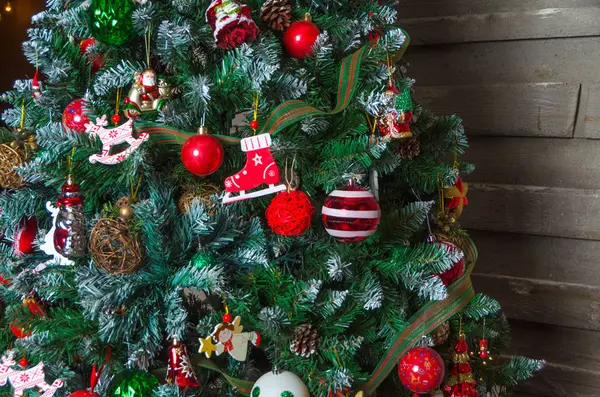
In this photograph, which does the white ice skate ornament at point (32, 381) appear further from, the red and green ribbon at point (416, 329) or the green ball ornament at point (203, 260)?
the red and green ribbon at point (416, 329)

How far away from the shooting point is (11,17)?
6.43ft

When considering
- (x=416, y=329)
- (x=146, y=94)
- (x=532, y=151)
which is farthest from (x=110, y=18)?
(x=532, y=151)

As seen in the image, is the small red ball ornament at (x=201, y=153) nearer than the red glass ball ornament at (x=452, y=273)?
Yes

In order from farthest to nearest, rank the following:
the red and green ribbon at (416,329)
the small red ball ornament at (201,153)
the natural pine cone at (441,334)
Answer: the natural pine cone at (441,334)
the red and green ribbon at (416,329)
the small red ball ornament at (201,153)

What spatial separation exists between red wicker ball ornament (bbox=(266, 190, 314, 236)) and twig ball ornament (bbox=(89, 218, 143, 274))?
0.62ft

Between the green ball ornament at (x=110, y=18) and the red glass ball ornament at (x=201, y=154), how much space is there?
184 millimetres

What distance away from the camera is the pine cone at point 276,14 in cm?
92

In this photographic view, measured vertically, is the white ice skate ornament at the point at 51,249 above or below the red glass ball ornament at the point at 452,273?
above

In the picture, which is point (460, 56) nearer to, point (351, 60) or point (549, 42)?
point (549, 42)

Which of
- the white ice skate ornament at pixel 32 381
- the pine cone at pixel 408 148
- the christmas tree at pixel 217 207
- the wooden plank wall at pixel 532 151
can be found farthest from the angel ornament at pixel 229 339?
the wooden plank wall at pixel 532 151

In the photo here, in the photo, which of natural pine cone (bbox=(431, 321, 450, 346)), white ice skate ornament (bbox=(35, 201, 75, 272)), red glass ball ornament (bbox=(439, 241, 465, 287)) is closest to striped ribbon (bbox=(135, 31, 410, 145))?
white ice skate ornament (bbox=(35, 201, 75, 272))

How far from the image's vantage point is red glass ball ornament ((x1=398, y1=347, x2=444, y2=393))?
924 mm

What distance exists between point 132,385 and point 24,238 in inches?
13.5

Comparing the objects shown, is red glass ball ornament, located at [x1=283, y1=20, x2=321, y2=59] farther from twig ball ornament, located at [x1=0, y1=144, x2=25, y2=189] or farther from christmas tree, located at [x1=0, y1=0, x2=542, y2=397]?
twig ball ornament, located at [x1=0, y1=144, x2=25, y2=189]
